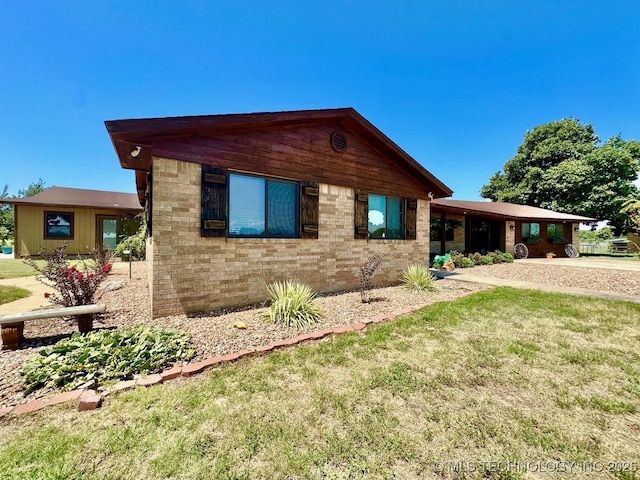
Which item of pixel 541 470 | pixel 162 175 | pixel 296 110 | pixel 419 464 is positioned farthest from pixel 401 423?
pixel 296 110

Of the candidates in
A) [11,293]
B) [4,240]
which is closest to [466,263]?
[11,293]

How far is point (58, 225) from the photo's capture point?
47.8 feet

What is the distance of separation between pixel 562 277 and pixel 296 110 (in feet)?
36.7

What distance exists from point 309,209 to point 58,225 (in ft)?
54.5

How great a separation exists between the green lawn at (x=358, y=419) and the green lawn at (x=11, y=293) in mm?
5820

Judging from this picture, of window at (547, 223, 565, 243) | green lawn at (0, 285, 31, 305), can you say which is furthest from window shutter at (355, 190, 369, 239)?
window at (547, 223, 565, 243)

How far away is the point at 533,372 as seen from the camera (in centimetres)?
305

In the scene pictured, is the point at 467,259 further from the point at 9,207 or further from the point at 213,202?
the point at 9,207

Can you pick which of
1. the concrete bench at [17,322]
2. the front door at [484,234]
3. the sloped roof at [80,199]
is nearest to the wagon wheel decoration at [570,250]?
the front door at [484,234]

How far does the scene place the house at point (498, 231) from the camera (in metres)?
15.7

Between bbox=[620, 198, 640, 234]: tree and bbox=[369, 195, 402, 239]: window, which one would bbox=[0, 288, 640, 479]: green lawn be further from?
bbox=[620, 198, 640, 234]: tree

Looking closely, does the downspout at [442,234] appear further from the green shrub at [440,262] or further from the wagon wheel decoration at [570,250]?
the wagon wheel decoration at [570,250]

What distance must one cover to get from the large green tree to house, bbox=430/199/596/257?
19.6 ft

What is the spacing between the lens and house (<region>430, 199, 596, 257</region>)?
15703mm
